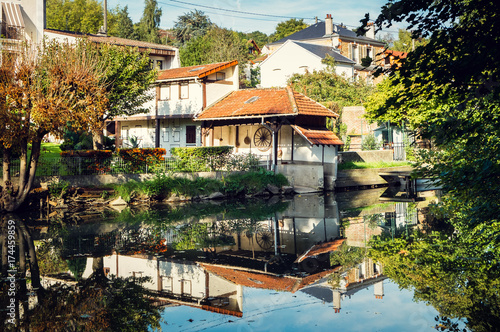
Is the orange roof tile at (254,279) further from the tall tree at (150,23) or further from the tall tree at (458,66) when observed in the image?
the tall tree at (150,23)

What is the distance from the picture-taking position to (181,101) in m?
36.8

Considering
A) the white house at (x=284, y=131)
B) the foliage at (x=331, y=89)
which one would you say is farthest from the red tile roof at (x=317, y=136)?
the foliage at (x=331, y=89)

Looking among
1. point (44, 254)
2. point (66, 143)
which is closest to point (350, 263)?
point (44, 254)

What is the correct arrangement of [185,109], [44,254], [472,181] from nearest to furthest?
[472,181] → [44,254] → [185,109]

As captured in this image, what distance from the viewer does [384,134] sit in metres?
43.2

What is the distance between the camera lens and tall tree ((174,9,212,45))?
7888cm

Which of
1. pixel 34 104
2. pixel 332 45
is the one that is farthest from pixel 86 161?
pixel 332 45

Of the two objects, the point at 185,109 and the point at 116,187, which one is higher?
the point at 185,109

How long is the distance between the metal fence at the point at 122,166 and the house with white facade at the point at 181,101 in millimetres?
6479

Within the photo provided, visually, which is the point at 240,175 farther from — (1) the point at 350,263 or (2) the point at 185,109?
(1) the point at 350,263

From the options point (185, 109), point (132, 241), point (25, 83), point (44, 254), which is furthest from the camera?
point (185, 109)

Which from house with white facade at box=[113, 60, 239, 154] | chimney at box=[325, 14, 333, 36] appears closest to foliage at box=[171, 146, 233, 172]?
house with white facade at box=[113, 60, 239, 154]

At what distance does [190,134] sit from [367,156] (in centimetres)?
1223

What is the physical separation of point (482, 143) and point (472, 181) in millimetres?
1042
